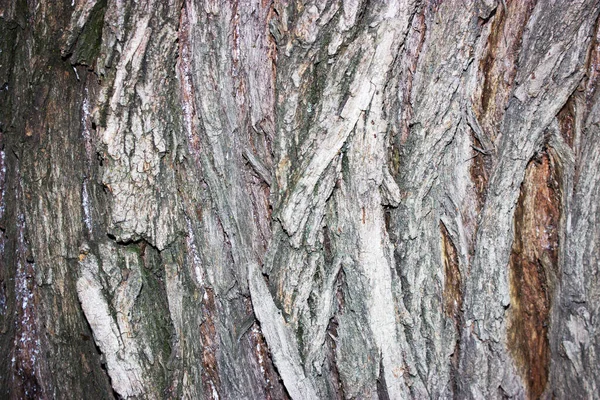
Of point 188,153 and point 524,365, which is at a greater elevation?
point 188,153

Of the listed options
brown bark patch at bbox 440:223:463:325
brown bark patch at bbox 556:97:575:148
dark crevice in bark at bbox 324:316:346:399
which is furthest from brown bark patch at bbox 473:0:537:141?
dark crevice in bark at bbox 324:316:346:399

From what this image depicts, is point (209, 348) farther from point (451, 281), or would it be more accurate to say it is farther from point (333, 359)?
point (451, 281)

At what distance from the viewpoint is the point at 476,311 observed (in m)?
1.59

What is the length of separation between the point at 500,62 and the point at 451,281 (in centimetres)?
75

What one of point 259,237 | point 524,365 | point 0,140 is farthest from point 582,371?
point 0,140

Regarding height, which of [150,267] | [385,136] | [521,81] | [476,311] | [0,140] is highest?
[0,140]

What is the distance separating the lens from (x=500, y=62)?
1583mm

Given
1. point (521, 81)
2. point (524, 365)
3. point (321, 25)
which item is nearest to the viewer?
point (321, 25)

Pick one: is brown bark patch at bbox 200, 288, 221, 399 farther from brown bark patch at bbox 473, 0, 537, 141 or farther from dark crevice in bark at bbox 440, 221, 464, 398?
brown bark patch at bbox 473, 0, 537, 141

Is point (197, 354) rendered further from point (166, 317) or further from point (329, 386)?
point (329, 386)

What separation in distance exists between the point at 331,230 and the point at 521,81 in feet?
2.56

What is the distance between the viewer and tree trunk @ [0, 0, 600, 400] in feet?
4.86

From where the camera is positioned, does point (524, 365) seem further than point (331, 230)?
Yes

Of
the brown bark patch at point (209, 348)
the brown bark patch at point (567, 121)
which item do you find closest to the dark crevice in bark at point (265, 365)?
the brown bark patch at point (209, 348)
